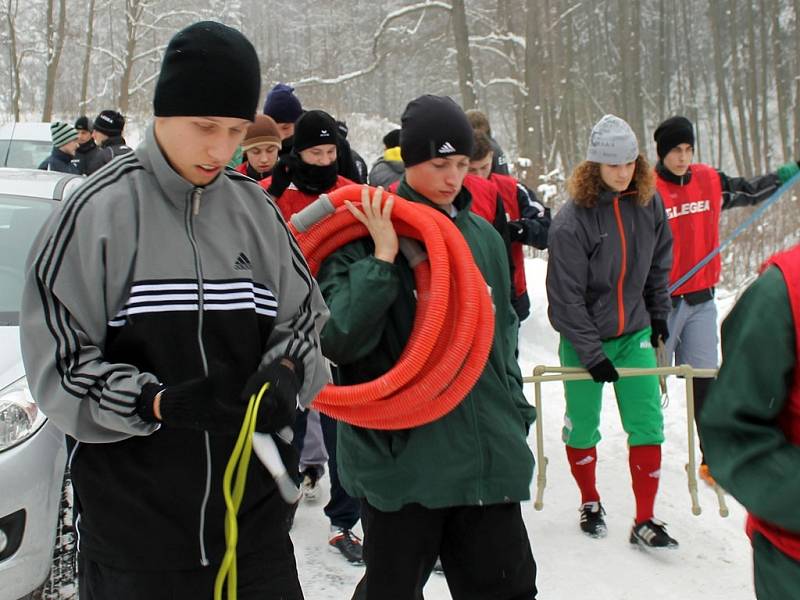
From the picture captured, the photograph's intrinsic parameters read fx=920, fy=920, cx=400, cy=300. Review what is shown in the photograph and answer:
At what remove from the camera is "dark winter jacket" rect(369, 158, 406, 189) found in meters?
6.15

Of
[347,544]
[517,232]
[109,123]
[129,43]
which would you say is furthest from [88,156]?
[129,43]

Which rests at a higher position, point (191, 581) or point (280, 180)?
point (280, 180)

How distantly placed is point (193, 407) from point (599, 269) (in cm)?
310

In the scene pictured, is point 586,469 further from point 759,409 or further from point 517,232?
point 759,409

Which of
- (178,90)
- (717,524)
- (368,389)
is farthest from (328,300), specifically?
(717,524)

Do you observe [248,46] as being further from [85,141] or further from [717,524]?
[85,141]

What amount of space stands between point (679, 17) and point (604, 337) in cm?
3987

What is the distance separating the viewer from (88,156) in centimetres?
986

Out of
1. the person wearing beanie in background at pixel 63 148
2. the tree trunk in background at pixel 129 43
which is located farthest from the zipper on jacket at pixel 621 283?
the tree trunk in background at pixel 129 43

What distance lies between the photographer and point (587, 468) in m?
4.94

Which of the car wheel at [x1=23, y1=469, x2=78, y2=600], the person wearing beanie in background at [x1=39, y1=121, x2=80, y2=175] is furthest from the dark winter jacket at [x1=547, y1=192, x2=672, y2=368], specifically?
the person wearing beanie in background at [x1=39, y1=121, x2=80, y2=175]

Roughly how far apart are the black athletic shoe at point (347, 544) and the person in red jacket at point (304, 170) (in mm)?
1580

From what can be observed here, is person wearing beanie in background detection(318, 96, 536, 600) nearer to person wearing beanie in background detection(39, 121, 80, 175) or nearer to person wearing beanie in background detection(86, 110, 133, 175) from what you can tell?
person wearing beanie in background detection(86, 110, 133, 175)

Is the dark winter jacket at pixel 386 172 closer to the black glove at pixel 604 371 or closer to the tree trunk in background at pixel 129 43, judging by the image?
the black glove at pixel 604 371
